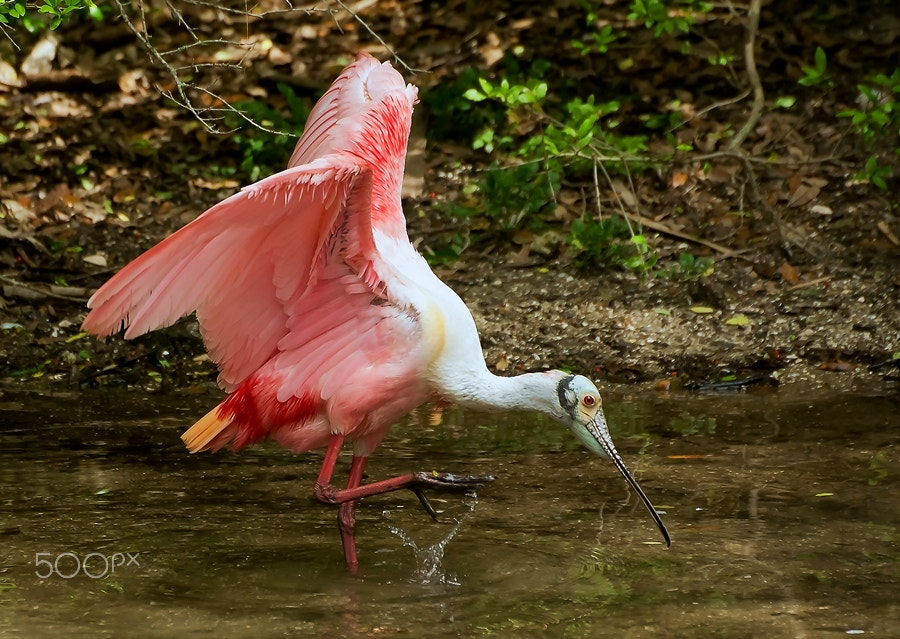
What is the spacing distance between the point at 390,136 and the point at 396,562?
184 centimetres

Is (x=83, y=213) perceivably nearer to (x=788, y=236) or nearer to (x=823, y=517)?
(x=788, y=236)

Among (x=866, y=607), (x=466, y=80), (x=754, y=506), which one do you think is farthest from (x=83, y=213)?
(x=866, y=607)

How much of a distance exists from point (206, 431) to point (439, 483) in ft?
2.96

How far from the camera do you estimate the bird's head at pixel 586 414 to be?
5023 mm

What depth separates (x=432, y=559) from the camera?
481 cm

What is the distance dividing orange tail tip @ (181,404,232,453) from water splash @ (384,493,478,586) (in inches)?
29.3

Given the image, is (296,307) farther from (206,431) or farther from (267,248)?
(206,431)

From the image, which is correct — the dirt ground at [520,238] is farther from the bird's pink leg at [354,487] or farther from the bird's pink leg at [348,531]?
the bird's pink leg at [348,531]

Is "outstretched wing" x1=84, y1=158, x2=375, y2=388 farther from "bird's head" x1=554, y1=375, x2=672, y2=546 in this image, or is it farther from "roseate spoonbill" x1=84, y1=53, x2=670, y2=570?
"bird's head" x1=554, y1=375, x2=672, y2=546

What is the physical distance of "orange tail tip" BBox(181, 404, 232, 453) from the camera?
5.25 m

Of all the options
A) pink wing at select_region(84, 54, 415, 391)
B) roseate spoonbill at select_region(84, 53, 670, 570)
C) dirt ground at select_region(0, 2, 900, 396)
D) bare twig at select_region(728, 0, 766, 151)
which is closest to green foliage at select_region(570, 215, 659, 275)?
dirt ground at select_region(0, 2, 900, 396)
